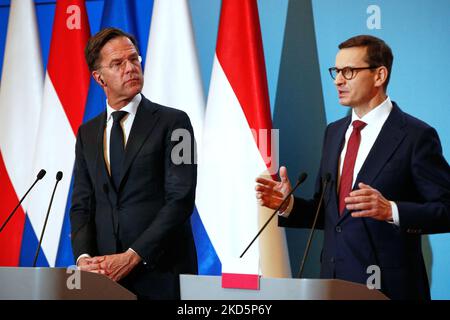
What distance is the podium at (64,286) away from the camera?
2059 mm

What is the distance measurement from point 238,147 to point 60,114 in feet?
3.72

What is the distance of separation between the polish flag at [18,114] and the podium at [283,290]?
2.47m

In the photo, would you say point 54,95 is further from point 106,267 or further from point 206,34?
point 106,267

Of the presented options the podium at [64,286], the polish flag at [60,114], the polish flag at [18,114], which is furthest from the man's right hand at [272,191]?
the polish flag at [18,114]

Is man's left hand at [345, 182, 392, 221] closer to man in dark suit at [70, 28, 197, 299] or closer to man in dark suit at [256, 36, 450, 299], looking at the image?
man in dark suit at [256, 36, 450, 299]

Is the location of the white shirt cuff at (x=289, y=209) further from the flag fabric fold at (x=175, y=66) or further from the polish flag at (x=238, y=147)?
the flag fabric fold at (x=175, y=66)

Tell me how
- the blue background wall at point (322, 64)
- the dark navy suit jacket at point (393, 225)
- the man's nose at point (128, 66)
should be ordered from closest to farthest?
the dark navy suit jacket at point (393, 225) → the man's nose at point (128, 66) → the blue background wall at point (322, 64)

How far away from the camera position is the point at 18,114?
428 cm

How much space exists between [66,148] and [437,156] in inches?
90.2

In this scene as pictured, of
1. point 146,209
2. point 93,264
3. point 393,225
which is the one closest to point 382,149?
point 393,225

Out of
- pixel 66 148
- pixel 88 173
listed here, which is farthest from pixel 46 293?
pixel 66 148

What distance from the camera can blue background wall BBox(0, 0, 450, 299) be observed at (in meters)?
3.93

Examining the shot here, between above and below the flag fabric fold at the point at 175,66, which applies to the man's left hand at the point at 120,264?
below

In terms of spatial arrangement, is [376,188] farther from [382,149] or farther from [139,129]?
[139,129]
